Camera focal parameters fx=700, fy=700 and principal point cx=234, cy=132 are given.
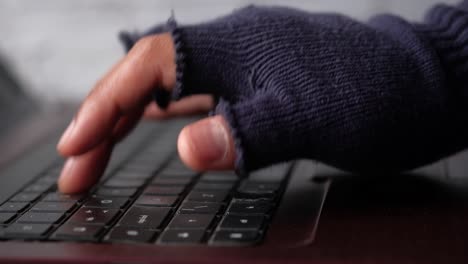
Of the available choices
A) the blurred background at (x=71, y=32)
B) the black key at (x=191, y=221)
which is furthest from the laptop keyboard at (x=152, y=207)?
the blurred background at (x=71, y=32)

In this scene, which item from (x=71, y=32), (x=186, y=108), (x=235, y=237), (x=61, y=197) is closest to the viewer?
(x=235, y=237)

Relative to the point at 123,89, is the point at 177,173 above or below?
below

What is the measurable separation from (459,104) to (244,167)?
184 millimetres

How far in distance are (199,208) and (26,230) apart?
0.40ft

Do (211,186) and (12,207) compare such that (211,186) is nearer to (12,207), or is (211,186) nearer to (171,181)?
(171,181)

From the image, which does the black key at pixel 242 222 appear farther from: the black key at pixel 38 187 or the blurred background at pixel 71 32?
the blurred background at pixel 71 32

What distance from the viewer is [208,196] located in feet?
1.81

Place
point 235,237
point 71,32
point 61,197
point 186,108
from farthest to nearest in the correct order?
point 71,32, point 186,108, point 61,197, point 235,237

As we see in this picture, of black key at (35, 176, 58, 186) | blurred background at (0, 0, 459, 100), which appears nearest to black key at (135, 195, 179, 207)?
black key at (35, 176, 58, 186)

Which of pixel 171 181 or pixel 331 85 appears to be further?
pixel 171 181

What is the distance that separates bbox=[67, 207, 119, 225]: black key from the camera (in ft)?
1.64

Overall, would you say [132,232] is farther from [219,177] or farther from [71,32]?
[71,32]

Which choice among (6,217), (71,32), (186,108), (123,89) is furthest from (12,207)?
(71,32)

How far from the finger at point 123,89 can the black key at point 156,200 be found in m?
0.06
